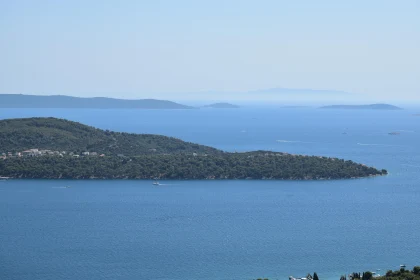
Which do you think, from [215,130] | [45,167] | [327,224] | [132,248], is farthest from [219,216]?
[215,130]

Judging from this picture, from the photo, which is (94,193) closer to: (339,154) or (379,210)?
(379,210)

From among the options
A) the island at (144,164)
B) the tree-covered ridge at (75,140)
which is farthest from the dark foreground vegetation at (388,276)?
the tree-covered ridge at (75,140)

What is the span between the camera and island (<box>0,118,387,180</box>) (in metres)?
60.6

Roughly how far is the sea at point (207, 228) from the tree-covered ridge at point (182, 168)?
5.74 ft

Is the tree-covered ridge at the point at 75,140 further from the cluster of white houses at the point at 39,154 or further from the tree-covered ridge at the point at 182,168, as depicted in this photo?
the tree-covered ridge at the point at 182,168

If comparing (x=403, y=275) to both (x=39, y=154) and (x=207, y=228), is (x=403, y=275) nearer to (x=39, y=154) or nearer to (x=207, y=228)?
(x=207, y=228)

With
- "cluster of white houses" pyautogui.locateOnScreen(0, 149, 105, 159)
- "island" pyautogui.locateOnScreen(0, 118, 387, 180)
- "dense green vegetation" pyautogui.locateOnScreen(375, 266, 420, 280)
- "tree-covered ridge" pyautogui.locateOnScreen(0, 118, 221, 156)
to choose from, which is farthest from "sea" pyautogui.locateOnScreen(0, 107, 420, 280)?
"tree-covered ridge" pyautogui.locateOnScreen(0, 118, 221, 156)

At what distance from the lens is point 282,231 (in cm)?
4088

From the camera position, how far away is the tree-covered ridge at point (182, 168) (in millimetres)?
60375

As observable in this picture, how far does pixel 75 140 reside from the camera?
242 ft

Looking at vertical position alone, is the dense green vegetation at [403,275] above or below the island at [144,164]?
below

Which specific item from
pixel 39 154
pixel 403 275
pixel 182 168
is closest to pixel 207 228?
pixel 403 275

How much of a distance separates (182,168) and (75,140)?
1633 cm

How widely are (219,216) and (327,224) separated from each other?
641 cm
